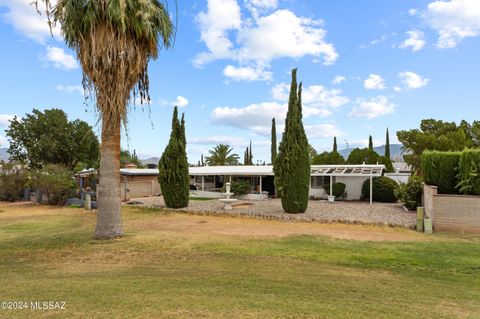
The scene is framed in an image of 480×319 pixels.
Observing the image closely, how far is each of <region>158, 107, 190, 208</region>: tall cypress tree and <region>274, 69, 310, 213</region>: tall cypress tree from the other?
6.44 metres

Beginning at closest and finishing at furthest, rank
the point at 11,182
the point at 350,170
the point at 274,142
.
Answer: the point at 350,170 < the point at 11,182 < the point at 274,142

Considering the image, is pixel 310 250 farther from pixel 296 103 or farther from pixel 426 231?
pixel 296 103

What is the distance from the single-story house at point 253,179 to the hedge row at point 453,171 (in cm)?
650

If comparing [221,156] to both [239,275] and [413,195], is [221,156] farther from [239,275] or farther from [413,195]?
[239,275]

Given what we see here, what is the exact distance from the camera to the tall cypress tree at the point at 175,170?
70.7 feet

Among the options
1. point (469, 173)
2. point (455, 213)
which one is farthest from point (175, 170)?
point (469, 173)

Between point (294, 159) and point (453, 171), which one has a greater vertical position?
point (294, 159)

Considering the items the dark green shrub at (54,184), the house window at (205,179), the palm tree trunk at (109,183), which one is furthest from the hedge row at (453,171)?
the dark green shrub at (54,184)

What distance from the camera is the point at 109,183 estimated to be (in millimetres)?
11328

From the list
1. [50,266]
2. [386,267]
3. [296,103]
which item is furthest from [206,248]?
[296,103]

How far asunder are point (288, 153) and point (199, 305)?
45.7ft

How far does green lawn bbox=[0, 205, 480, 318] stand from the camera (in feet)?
16.4

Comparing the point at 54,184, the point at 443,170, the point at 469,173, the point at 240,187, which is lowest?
the point at 240,187

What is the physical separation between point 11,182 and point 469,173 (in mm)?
33924
